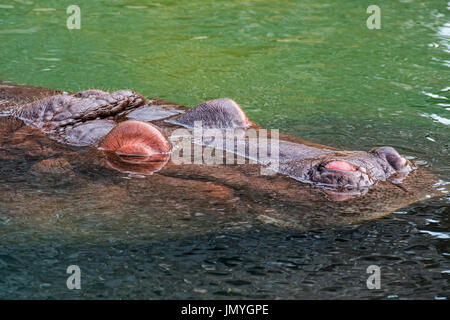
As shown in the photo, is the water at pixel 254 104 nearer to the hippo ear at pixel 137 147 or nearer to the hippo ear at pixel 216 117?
the hippo ear at pixel 137 147

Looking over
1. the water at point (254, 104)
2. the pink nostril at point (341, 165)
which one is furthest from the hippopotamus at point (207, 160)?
the water at point (254, 104)

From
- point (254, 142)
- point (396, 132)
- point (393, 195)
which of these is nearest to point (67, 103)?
point (254, 142)

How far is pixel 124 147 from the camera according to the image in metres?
4.77

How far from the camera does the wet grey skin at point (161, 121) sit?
4477 mm

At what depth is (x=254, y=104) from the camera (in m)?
7.90

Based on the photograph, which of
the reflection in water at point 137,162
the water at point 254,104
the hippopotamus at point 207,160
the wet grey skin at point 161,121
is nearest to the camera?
the water at point 254,104

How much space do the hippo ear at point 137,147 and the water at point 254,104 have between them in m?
0.54

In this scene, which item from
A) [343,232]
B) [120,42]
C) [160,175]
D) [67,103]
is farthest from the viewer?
[120,42]

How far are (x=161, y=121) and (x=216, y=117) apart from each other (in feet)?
1.45

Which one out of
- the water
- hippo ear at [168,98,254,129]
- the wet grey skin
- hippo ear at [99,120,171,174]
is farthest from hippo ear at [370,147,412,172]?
hippo ear at [99,120,171,174]

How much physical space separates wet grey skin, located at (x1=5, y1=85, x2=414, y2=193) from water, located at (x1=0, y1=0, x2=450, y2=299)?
1.64ft

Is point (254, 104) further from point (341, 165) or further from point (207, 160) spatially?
point (341, 165)

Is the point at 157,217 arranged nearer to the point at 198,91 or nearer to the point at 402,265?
the point at 402,265
